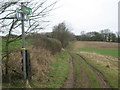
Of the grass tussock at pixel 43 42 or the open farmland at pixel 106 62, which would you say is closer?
the open farmland at pixel 106 62

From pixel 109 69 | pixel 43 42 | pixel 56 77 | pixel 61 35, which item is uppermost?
pixel 61 35

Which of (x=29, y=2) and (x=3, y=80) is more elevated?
(x=29, y=2)

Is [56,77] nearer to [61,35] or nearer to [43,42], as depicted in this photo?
[43,42]

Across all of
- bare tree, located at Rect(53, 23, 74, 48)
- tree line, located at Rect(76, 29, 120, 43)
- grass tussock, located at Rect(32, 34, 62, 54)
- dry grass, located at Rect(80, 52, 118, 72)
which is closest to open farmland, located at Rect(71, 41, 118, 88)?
dry grass, located at Rect(80, 52, 118, 72)

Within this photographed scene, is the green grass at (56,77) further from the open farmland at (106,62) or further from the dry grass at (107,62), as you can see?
the dry grass at (107,62)

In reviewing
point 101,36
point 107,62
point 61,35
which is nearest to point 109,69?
point 107,62

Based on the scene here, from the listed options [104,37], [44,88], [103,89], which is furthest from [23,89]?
[104,37]

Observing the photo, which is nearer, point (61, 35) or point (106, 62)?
point (106, 62)

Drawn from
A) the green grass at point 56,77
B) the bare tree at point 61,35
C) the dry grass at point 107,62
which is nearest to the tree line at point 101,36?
the bare tree at point 61,35

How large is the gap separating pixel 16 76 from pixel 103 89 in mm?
4288

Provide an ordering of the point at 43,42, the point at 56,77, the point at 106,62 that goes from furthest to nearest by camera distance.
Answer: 1. the point at 106,62
2. the point at 43,42
3. the point at 56,77

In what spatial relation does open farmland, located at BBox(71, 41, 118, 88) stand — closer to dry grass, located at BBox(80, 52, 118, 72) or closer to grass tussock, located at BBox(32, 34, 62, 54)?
dry grass, located at BBox(80, 52, 118, 72)

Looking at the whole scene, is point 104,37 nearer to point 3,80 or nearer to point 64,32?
point 64,32

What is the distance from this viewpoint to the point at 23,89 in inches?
216
